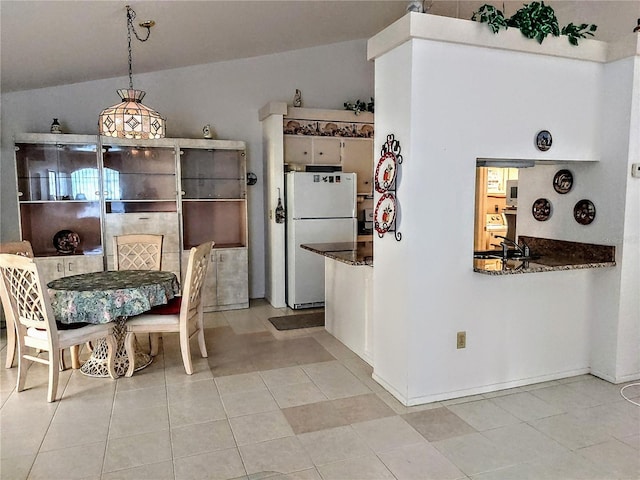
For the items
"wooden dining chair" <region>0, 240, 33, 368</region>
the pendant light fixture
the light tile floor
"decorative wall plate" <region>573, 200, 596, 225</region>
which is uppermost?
the pendant light fixture

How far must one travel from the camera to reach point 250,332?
183 inches

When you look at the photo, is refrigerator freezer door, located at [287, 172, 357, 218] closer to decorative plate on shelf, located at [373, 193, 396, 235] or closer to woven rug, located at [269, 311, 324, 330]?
woven rug, located at [269, 311, 324, 330]

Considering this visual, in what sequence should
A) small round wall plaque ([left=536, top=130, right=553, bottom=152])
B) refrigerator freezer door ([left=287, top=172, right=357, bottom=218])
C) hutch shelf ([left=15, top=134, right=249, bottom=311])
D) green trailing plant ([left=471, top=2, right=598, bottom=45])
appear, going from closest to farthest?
green trailing plant ([left=471, top=2, right=598, bottom=45])
small round wall plaque ([left=536, top=130, right=553, bottom=152])
hutch shelf ([left=15, top=134, right=249, bottom=311])
refrigerator freezer door ([left=287, top=172, right=357, bottom=218])

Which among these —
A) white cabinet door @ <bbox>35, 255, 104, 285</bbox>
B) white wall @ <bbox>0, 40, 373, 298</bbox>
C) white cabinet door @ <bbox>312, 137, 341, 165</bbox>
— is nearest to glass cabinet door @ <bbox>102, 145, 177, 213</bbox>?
white wall @ <bbox>0, 40, 373, 298</bbox>

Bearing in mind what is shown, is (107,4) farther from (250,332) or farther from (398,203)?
(250,332)

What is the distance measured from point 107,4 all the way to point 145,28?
2.21 feet

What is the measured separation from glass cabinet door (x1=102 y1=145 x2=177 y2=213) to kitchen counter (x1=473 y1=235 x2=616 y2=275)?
3.64 metres

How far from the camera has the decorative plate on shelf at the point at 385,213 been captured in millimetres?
3041

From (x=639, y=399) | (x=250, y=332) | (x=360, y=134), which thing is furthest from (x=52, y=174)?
(x=639, y=399)

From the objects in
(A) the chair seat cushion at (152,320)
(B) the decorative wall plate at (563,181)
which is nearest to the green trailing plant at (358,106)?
(B) the decorative wall plate at (563,181)

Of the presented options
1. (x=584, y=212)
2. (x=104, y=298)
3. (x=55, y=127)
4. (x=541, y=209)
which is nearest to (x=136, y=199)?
(x=55, y=127)

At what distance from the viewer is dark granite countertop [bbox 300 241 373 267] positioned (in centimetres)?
354

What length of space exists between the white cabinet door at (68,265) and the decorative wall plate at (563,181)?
178 inches

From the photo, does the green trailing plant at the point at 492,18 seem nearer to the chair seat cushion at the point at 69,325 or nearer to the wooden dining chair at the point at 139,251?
the wooden dining chair at the point at 139,251
